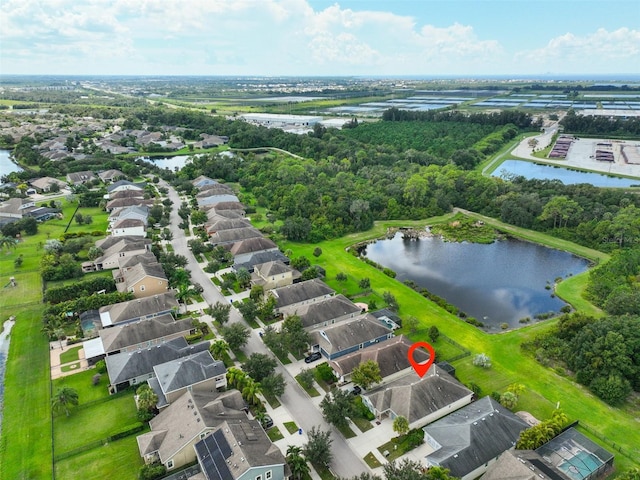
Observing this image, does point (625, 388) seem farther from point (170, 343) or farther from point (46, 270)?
point (46, 270)

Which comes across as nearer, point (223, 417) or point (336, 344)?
point (223, 417)

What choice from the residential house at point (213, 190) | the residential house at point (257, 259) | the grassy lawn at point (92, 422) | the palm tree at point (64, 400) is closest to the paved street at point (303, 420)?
the residential house at point (257, 259)

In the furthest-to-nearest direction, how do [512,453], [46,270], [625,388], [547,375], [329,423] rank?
[46,270]
[547,375]
[625,388]
[329,423]
[512,453]

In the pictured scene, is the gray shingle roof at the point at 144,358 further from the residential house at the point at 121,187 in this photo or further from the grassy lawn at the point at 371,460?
the residential house at the point at 121,187

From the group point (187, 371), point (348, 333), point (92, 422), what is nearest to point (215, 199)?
point (348, 333)

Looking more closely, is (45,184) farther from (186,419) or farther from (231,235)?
(186,419)

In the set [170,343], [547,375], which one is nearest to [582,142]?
[547,375]

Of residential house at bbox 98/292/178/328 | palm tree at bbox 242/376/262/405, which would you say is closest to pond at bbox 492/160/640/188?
residential house at bbox 98/292/178/328
